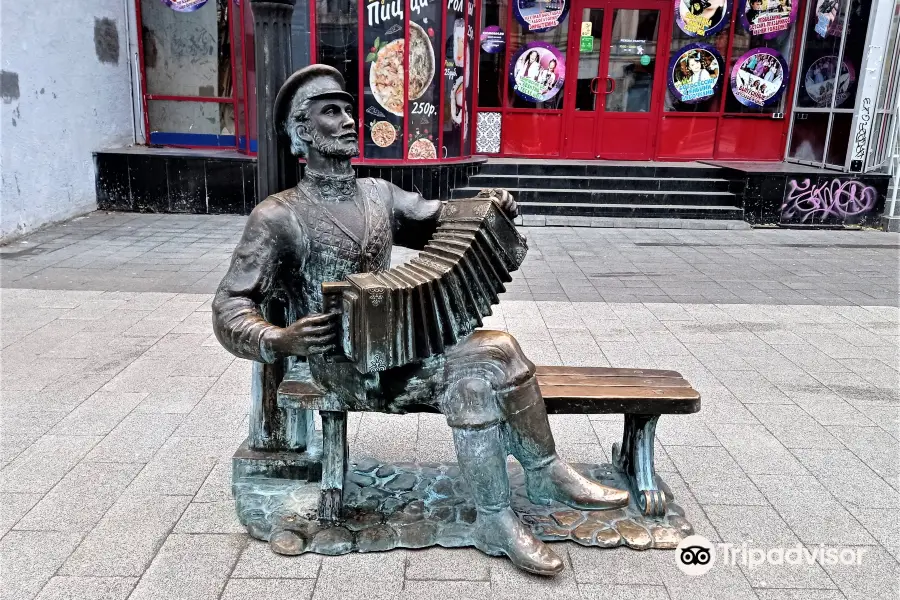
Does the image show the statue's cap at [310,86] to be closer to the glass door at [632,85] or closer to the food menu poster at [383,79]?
the food menu poster at [383,79]

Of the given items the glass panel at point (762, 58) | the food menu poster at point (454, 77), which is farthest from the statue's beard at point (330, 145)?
the glass panel at point (762, 58)

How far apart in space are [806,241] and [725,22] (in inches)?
176

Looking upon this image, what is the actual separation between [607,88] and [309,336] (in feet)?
36.2

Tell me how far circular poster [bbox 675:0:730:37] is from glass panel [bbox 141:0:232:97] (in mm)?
7591

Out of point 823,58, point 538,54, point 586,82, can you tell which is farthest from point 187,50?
point 823,58

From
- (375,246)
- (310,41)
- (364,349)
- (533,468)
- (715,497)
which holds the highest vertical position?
(310,41)

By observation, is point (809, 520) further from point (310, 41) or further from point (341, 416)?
point (310, 41)

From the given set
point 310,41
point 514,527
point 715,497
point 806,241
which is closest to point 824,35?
point 806,241

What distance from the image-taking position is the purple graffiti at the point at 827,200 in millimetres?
10648

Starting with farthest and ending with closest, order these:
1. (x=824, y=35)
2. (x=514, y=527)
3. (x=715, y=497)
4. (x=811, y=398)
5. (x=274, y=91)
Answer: (x=824, y=35) < (x=811, y=398) < (x=715, y=497) < (x=274, y=91) < (x=514, y=527)

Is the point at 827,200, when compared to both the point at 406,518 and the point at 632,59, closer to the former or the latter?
the point at 632,59

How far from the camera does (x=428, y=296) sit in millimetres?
2650

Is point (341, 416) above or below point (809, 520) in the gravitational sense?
above

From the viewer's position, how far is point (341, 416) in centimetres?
299
